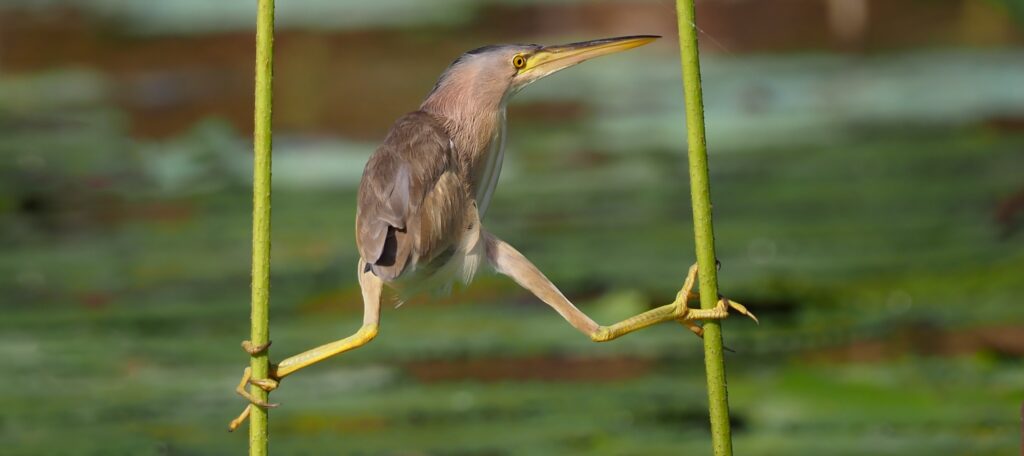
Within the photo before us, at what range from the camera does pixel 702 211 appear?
1.00 metres

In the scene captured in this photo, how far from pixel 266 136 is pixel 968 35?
478 centimetres

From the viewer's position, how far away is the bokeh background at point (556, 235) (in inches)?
94.8

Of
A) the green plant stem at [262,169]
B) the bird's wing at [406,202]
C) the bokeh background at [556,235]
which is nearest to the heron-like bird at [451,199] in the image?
the bird's wing at [406,202]

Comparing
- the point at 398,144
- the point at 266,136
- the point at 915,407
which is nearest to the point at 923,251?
the point at 915,407

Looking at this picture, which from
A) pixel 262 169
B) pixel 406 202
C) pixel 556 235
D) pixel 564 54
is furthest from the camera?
pixel 556 235

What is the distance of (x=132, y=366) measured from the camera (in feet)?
8.80

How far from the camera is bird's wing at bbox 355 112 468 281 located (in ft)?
3.93

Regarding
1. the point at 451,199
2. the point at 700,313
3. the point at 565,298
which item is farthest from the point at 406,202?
the point at 700,313

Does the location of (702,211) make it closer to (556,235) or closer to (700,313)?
(700,313)


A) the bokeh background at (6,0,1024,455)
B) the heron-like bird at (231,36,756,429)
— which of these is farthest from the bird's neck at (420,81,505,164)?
the bokeh background at (6,0,1024,455)

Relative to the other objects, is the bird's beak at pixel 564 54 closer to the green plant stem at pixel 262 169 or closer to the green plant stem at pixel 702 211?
the green plant stem at pixel 702 211

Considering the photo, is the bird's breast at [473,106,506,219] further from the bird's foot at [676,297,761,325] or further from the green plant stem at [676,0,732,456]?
the green plant stem at [676,0,732,456]

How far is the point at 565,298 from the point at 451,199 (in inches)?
5.3

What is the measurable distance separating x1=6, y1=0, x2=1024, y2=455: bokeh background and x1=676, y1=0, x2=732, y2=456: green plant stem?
0.18 metres
